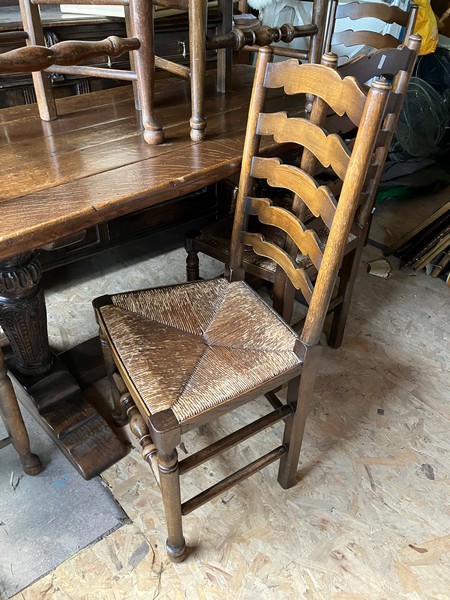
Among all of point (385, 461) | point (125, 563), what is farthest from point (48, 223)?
point (385, 461)

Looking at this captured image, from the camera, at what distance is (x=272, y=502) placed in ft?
4.86

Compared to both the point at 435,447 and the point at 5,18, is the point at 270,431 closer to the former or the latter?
the point at 435,447

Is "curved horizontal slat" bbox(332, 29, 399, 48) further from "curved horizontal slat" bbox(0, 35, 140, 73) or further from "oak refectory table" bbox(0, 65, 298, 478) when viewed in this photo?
"curved horizontal slat" bbox(0, 35, 140, 73)

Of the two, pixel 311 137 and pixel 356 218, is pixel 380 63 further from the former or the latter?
pixel 356 218

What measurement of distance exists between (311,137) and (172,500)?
36.1 inches

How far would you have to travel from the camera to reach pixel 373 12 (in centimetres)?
169

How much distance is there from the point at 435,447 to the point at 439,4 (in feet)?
12.6

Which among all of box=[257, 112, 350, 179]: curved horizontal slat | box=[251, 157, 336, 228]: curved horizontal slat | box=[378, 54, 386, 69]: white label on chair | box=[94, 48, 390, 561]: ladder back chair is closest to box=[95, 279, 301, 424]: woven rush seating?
box=[94, 48, 390, 561]: ladder back chair

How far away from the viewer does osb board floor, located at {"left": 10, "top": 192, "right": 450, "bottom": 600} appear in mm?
1295

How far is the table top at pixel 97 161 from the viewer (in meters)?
1.01

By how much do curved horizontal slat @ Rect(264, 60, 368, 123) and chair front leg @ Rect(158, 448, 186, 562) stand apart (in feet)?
2.73

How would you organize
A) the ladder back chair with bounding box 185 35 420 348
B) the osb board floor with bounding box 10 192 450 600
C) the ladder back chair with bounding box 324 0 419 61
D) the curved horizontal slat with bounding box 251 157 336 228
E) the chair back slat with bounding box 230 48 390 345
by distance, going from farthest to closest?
1. the ladder back chair with bounding box 324 0 419 61
2. the osb board floor with bounding box 10 192 450 600
3. the ladder back chair with bounding box 185 35 420 348
4. the curved horizontal slat with bounding box 251 157 336 228
5. the chair back slat with bounding box 230 48 390 345

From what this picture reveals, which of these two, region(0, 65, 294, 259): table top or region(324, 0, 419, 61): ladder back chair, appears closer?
region(0, 65, 294, 259): table top

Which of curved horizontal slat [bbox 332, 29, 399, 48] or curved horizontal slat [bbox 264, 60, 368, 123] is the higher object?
curved horizontal slat [bbox 264, 60, 368, 123]
